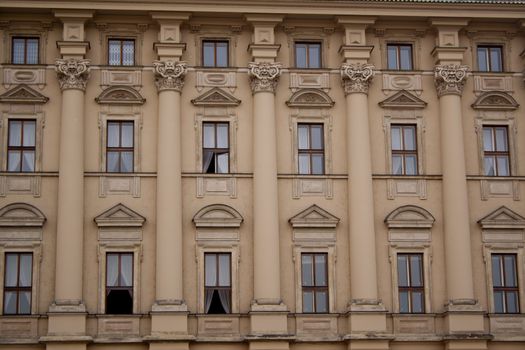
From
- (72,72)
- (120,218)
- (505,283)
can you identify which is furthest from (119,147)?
(505,283)

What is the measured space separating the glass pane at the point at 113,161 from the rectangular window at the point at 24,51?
→ 4.06m

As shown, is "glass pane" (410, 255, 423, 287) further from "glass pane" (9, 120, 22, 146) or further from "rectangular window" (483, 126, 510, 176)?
"glass pane" (9, 120, 22, 146)

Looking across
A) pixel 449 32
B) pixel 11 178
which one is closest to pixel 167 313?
pixel 11 178

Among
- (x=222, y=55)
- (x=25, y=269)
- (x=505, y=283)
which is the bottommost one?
(x=505, y=283)

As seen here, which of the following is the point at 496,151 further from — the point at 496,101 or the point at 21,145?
the point at 21,145

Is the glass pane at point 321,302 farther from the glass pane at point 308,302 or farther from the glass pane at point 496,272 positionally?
the glass pane at point 496,272

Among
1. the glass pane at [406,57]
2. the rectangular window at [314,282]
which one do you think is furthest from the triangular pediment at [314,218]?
the glass pane at [406,57]

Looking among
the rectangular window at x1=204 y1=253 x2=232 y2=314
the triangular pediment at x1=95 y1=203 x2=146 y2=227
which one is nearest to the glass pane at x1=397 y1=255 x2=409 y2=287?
the rectangular window at x1=204 y1=253 x2=232 y2=314

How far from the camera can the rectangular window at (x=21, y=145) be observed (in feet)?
120

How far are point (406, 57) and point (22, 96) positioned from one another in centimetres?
1305

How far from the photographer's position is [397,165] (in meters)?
37.8

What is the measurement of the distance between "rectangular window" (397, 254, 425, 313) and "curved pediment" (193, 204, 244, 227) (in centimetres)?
552

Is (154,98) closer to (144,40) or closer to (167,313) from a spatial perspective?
(144,40)

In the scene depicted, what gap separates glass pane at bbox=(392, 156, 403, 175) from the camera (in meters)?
37.8
